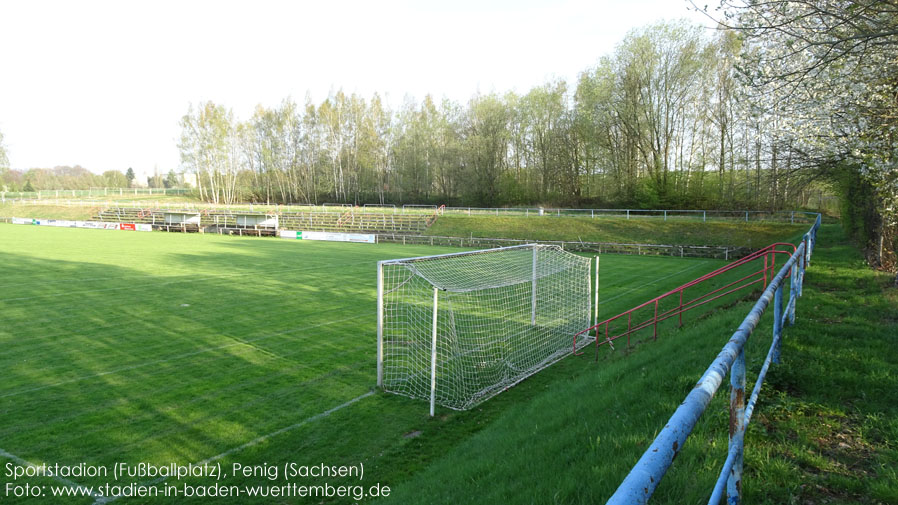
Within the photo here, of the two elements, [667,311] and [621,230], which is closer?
[667,311]

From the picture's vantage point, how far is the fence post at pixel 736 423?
190 centimetres

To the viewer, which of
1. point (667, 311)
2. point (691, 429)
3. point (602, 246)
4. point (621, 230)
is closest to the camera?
point (691, 429)

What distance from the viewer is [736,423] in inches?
75.1

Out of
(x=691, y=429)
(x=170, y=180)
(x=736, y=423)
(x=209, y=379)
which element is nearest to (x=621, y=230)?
(x=209, y=379)

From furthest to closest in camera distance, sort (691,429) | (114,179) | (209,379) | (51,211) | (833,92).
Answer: (114,179)
(51,211)
(833,92)
(209,379)
(691,429)

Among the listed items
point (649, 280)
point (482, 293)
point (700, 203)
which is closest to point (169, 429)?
point (482, 293)

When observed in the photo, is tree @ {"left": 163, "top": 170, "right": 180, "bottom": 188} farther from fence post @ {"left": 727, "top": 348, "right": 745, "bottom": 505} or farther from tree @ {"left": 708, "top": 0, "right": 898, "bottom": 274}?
fence post @ {"left": 727, "top": 348, "right": 745, "bottom": 505}

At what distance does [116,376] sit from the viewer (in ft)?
28.4

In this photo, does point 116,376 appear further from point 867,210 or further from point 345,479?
point 867,210

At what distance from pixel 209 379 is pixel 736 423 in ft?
28.6

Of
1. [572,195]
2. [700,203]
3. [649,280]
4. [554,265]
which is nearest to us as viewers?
[554,265]

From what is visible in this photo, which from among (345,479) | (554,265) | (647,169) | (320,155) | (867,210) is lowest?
(345,479)

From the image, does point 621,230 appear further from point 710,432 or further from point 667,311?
point 710,432

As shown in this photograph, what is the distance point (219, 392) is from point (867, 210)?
1995cm
